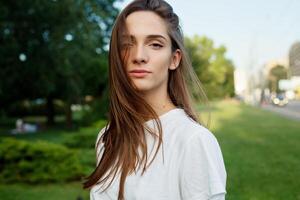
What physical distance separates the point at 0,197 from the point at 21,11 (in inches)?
201

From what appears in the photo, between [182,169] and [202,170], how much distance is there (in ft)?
0.21

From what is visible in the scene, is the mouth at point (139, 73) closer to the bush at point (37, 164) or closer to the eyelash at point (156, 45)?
the eyelash at point (156, 45)

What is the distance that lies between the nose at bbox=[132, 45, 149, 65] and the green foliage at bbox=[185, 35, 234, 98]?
2744 inches

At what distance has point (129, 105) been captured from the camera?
138cm

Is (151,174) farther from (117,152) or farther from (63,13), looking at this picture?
(63,13)

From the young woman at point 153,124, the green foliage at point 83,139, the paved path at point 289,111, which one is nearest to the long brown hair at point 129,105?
the young woman at point 153,124

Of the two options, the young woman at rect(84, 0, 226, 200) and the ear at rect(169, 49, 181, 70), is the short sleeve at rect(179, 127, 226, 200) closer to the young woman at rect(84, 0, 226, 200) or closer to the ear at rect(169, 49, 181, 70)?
the young woman at rect(84, 0, 226, 200)

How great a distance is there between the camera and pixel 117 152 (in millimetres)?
1390

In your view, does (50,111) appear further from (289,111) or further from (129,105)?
(129,105)

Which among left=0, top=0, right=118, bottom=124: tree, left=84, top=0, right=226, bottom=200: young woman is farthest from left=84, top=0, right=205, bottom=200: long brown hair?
left=0, top=0, right=118, bottom=124: tree

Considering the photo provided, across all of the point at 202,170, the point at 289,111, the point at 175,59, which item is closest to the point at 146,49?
the point at 175,59

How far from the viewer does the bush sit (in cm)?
852

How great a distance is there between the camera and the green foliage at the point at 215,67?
7343cm

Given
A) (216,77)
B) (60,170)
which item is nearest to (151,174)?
(60,170)
